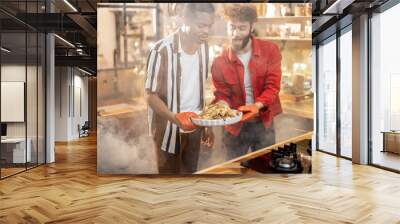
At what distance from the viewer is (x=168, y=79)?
5.94m

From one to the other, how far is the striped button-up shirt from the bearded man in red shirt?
28 cm

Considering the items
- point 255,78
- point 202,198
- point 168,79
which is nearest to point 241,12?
point 255,78

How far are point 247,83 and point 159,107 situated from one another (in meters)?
1.47

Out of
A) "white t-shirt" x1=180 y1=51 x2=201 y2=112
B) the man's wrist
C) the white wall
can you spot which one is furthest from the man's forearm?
the white wall

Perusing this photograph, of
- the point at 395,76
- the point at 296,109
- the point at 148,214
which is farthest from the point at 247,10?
the point at 148,214

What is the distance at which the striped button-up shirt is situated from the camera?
5.90 meters

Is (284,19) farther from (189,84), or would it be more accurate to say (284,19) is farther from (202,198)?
(202,198)

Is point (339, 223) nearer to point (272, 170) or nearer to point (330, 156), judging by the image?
point (272, 170)

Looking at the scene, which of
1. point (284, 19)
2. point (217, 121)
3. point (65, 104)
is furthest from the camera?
point (65, 104)

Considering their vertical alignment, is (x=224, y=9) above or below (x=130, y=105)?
above

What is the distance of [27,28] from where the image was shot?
21.7ft

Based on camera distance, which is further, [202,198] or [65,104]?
[65,104]

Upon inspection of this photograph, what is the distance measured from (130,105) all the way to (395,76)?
4.78 meters

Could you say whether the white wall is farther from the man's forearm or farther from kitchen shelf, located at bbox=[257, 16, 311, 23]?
kitchen shelf, located at bbox=[257, 16, 311, 23]
